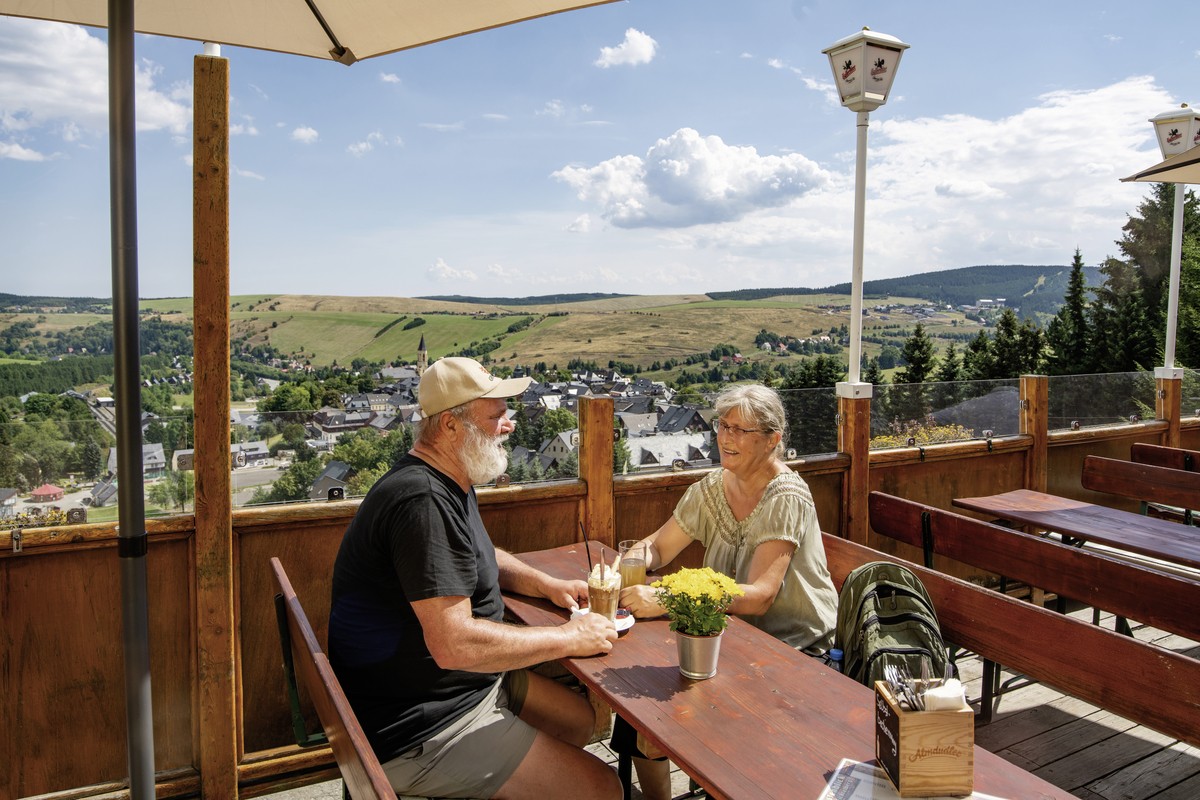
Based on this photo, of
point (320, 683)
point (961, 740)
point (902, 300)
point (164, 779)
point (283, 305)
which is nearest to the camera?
point (961, 740)

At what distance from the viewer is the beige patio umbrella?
5.52 ft

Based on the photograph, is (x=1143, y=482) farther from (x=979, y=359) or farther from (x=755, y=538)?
(x=979, y=359)

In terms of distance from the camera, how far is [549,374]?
3340mm

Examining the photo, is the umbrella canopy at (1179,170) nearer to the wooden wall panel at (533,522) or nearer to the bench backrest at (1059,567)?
the bench backrest at (1059,567)

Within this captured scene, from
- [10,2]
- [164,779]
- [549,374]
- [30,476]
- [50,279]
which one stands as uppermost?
[10,2]

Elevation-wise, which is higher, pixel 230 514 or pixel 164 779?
pixel 230 514

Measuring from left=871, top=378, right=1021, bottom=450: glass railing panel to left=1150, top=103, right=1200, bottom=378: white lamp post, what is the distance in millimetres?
2127

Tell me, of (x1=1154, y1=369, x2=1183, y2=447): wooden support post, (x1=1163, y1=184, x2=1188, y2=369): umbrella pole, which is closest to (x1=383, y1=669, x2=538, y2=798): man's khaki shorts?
(x1=1154, y1=369, x2=1183, y2=447): wooden support post

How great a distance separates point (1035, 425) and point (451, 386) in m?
4.41

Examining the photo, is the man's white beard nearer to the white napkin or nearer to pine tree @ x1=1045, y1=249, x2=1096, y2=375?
the white napkin

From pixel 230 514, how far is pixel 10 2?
1.65 meters

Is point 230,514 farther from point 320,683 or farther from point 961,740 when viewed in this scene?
point 961,740

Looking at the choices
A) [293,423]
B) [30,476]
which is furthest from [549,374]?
[30,476]

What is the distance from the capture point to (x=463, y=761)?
6.31 ft
